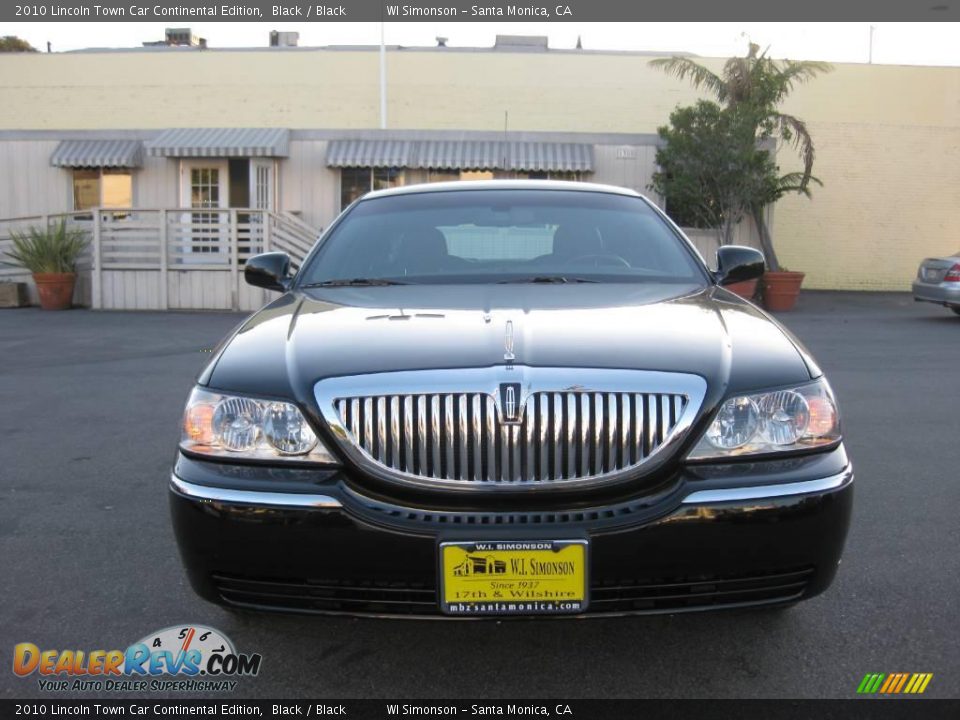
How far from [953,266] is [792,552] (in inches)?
540

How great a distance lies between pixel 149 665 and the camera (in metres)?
2.78

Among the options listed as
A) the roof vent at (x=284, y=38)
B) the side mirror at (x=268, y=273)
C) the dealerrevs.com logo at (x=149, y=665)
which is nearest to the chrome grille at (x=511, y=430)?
the dealerrevs.com logo at (x=149, y=665)

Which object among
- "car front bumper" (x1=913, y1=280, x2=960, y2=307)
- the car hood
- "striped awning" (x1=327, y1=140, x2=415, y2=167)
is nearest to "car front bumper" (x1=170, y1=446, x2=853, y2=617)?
the car hood

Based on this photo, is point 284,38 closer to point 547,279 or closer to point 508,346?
point 547,279

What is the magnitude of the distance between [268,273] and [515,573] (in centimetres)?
212

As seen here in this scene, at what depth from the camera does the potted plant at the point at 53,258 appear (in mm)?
15398

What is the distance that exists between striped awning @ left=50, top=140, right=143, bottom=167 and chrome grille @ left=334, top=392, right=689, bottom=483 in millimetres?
17682

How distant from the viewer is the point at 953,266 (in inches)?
562

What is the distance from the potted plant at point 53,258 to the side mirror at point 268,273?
13009 mm

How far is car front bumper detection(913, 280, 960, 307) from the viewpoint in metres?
14.2

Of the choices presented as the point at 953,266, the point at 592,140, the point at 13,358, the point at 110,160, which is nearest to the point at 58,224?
the point at 110,160

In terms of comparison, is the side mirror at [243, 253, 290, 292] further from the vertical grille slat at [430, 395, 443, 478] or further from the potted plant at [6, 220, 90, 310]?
the potted plant at [6, 220, 90, 310]

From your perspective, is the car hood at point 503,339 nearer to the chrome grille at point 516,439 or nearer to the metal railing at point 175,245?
the chrome grille at point 516,439

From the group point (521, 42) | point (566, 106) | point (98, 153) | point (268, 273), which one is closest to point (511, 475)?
point (268, 273)
